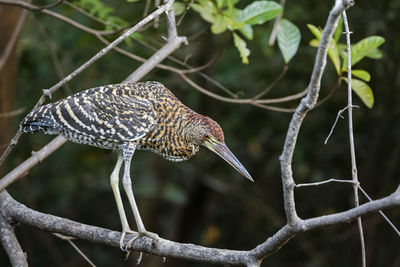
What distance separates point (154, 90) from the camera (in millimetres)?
3406

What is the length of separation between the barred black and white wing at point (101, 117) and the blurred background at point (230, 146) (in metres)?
1.64

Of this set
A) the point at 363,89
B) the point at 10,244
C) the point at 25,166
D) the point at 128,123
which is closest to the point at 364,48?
the point at 363,89

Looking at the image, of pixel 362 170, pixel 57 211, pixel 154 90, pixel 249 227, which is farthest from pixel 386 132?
pixel 57 211

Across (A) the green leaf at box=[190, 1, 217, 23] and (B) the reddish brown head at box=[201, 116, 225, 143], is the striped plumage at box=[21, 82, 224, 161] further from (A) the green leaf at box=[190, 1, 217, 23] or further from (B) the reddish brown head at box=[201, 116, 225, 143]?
(A) the green leaf at box=[190, 1, 217, 23]

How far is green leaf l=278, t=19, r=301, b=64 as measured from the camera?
370cm

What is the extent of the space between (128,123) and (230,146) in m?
3.41

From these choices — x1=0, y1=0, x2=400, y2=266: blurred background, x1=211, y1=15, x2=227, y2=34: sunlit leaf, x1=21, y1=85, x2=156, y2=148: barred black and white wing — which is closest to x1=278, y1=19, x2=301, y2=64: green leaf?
x1=211, y1=15, x2=227, y2=34: sunlit leaf

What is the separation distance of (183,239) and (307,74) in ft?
7.71

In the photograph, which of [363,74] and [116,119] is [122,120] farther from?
[363,74]

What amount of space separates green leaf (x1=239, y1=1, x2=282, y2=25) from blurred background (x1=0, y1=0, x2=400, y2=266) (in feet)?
4.24

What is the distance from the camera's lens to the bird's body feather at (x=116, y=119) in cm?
311

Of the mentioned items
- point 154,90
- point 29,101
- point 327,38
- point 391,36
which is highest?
point 327,38

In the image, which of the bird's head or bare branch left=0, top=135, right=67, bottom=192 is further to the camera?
the bird's head

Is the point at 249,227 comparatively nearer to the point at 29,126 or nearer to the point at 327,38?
the point at 29,126
